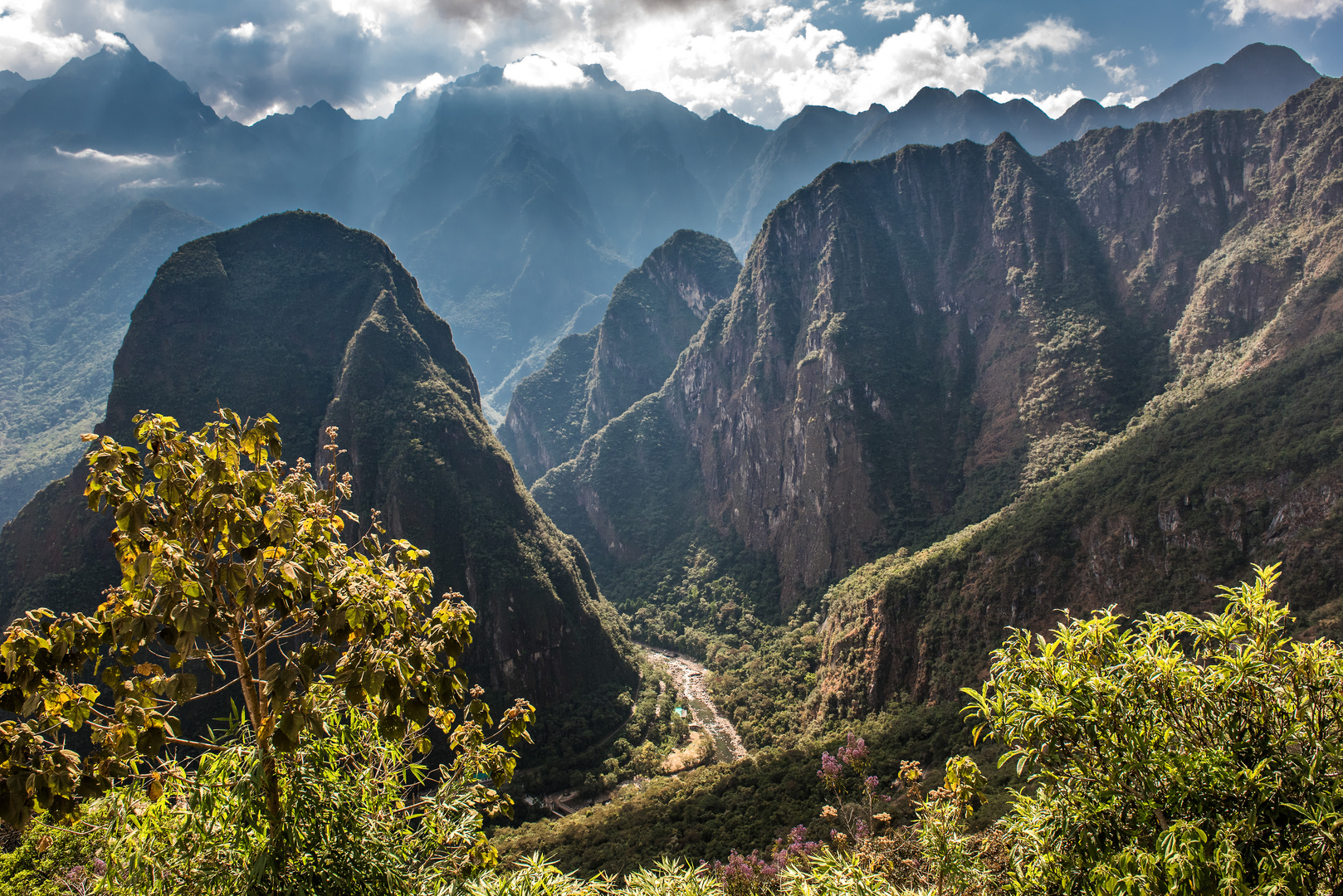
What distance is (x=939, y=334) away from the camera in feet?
315

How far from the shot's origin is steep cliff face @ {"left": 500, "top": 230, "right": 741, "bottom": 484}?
150m

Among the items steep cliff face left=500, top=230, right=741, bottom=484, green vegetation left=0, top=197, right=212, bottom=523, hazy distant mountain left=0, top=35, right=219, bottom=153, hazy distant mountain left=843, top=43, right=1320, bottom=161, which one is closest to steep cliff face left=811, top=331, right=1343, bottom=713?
hazy distant mountain left=843, top=43, right=1320, bottom=161

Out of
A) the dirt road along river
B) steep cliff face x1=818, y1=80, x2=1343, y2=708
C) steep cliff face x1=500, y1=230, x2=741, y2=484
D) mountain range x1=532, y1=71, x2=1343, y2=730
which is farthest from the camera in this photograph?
steep cliff face x1=500, y1=230, x2=741, y2=484

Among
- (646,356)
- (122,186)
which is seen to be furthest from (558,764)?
(122,186)

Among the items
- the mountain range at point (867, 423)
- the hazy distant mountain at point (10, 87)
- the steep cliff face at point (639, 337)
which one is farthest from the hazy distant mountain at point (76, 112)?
the steep cliff face at point (639, 337)

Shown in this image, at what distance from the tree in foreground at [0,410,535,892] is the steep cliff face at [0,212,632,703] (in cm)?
6016

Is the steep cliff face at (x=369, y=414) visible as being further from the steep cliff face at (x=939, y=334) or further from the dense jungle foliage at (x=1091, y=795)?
the dense jungle foliage at (x=1091, y=795)

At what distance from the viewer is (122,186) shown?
624ft

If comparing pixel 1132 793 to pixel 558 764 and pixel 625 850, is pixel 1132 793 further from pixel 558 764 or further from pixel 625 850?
pixel 558 764

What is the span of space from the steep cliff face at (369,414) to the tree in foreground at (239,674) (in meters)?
60.2

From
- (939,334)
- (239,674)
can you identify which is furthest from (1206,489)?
(939,334)

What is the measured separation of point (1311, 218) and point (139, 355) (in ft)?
394

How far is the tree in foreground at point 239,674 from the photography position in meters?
4.39

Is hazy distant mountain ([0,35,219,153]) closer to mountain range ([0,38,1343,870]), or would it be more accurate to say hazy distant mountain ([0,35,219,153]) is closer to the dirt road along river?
mountain range ([0,38,1343,870])
